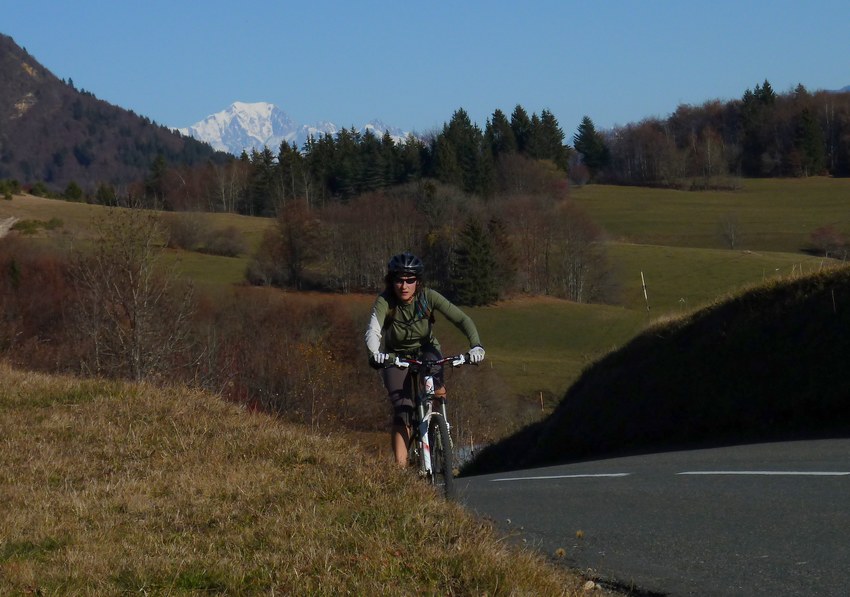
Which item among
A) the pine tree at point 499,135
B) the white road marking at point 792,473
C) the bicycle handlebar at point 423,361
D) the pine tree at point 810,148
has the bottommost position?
the white road marking at point 792,473

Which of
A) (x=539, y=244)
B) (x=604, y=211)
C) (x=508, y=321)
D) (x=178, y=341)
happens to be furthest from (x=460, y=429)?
(x=604, y=211)

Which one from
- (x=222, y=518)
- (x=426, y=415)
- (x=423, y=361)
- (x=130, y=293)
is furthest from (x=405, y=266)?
(x=130, y=293)

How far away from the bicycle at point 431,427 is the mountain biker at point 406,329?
9cm

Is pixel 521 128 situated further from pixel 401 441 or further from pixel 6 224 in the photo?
pixel 401 441

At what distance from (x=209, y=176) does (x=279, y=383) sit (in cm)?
10636

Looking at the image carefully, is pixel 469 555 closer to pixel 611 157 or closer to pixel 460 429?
pixel 460 429

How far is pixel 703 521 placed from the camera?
7.61 metres

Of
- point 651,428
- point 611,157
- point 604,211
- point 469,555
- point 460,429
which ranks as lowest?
point 460,429

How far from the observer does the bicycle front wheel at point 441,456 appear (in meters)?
8.00

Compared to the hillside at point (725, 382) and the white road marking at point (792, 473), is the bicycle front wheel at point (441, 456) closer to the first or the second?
the white road marking at point (792, 473)

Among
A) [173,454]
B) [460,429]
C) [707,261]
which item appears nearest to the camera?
[173,454]

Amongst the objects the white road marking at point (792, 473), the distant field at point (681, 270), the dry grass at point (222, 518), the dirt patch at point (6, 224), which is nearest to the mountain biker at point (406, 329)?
the dry grass at point (222, 518)

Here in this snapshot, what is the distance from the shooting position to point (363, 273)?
3612 inches

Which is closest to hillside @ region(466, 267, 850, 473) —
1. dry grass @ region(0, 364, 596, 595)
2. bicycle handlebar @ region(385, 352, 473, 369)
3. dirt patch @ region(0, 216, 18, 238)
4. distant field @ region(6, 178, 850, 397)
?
bicycle handlebar @ region(385, 352, 473, 369)
